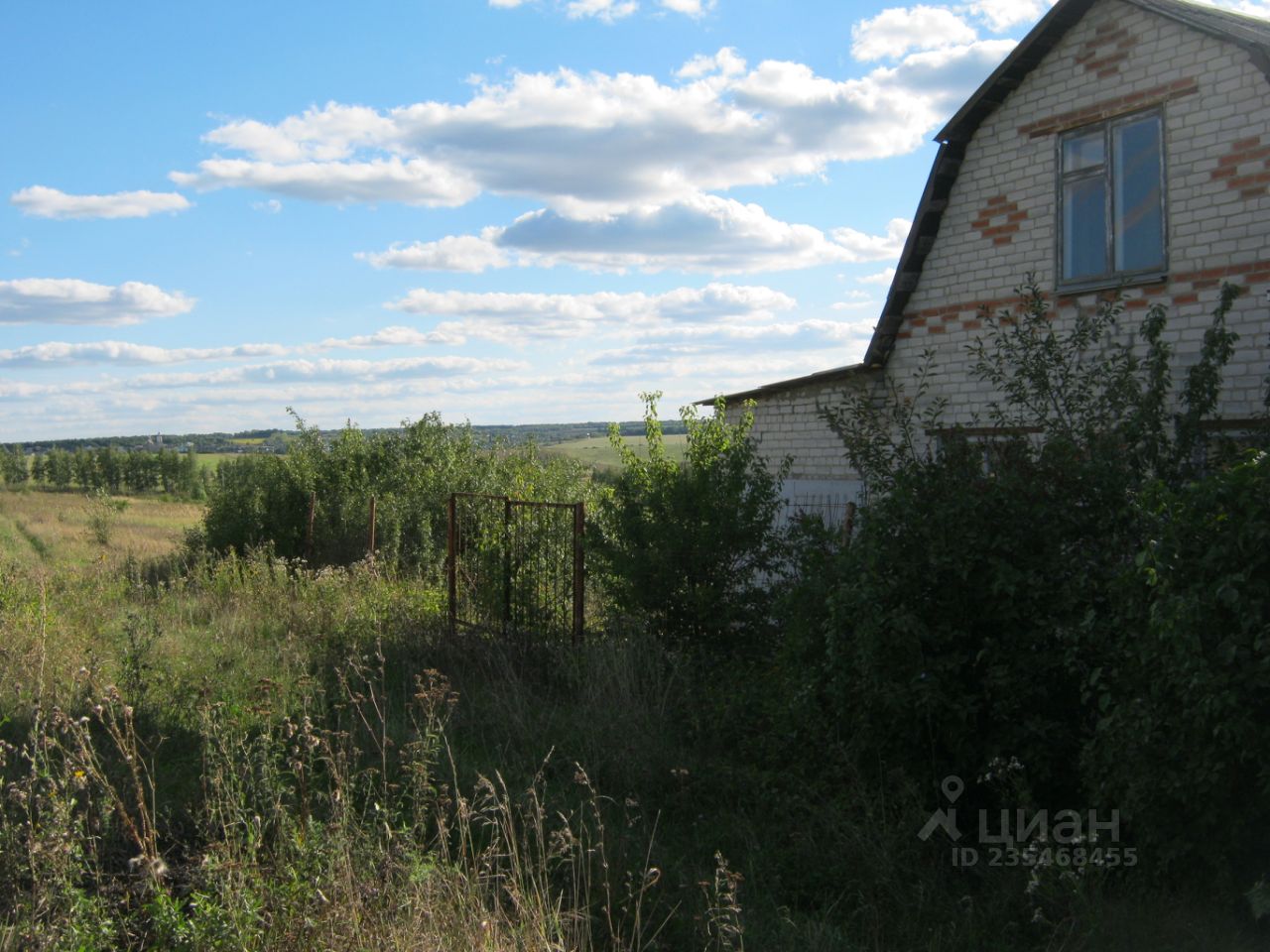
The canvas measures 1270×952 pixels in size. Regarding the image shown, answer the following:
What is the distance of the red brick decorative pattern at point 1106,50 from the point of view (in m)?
8.59

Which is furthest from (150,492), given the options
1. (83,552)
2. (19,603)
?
(19,603)

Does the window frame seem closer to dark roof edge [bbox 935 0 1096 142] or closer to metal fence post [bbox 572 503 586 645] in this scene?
dark roof edge [bbox 935 0 1096 142]

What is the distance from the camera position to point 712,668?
816cm

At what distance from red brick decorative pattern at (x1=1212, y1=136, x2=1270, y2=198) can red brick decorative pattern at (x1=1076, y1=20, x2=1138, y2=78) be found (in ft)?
4.51

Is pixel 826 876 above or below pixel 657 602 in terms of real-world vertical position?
below

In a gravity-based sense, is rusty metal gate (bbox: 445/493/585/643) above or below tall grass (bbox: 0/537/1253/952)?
above

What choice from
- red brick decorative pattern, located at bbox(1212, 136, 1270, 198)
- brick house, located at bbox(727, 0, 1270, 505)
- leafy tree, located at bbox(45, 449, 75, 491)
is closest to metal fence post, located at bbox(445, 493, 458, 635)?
brick house, located at bbox(727, 0, 1270, 505)

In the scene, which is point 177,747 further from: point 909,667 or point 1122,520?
point 1122,520

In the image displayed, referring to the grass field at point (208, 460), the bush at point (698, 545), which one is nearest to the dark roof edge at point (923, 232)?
the bush at point (698, 545)

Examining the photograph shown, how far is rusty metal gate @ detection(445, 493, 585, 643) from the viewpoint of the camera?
9242 millimetres

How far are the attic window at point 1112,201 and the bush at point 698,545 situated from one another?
3.33 meters

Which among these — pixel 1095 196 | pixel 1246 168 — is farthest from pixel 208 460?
pixel 1246 168

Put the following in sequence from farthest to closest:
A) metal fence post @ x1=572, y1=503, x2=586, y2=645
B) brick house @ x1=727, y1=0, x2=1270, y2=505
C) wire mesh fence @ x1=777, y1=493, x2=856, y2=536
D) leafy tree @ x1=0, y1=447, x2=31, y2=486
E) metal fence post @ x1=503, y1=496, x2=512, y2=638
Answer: leafy tree @ x1=0, y1=447, x2=31, y2=486 → wire mesh fence @ x1=777, y1=493, x2=856, y2=536 → metal fence post @ x1=503, y1=496, x2=512, y2=638 → metal fence post @ x1=572, y1=503, x2=586, y2=645 → brick house @ x1=727, y1=0, x2=1270, y2=505

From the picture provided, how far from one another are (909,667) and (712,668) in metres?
3.03
